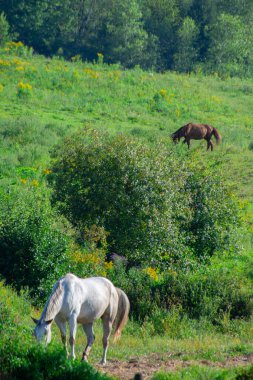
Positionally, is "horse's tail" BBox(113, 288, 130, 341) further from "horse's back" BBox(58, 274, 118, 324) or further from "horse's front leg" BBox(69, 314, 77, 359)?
"horse's front leg" BBox(69, 314, 77, 359)

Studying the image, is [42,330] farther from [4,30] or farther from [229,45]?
[229,45]

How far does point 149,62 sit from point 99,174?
186 ft

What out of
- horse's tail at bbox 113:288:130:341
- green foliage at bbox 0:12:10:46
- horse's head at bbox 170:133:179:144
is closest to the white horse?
horse's tail at bbox 113:288:130:341

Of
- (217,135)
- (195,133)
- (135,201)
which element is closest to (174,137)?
(195,133)

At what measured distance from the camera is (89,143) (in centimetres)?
2848

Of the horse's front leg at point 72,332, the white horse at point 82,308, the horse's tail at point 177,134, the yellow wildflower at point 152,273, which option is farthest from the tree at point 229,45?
the horse's front leg at point 72,332

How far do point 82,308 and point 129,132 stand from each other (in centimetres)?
2609

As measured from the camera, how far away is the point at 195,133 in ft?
138

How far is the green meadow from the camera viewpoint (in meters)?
18.0

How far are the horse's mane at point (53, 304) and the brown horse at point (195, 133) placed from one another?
2497 cm

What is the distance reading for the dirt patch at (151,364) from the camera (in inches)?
639

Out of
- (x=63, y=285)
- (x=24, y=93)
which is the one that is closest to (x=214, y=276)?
(x=63, y=285)

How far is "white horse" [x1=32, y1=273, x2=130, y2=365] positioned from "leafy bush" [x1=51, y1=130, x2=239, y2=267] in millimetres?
8492

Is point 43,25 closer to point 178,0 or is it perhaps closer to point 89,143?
point 178,0
